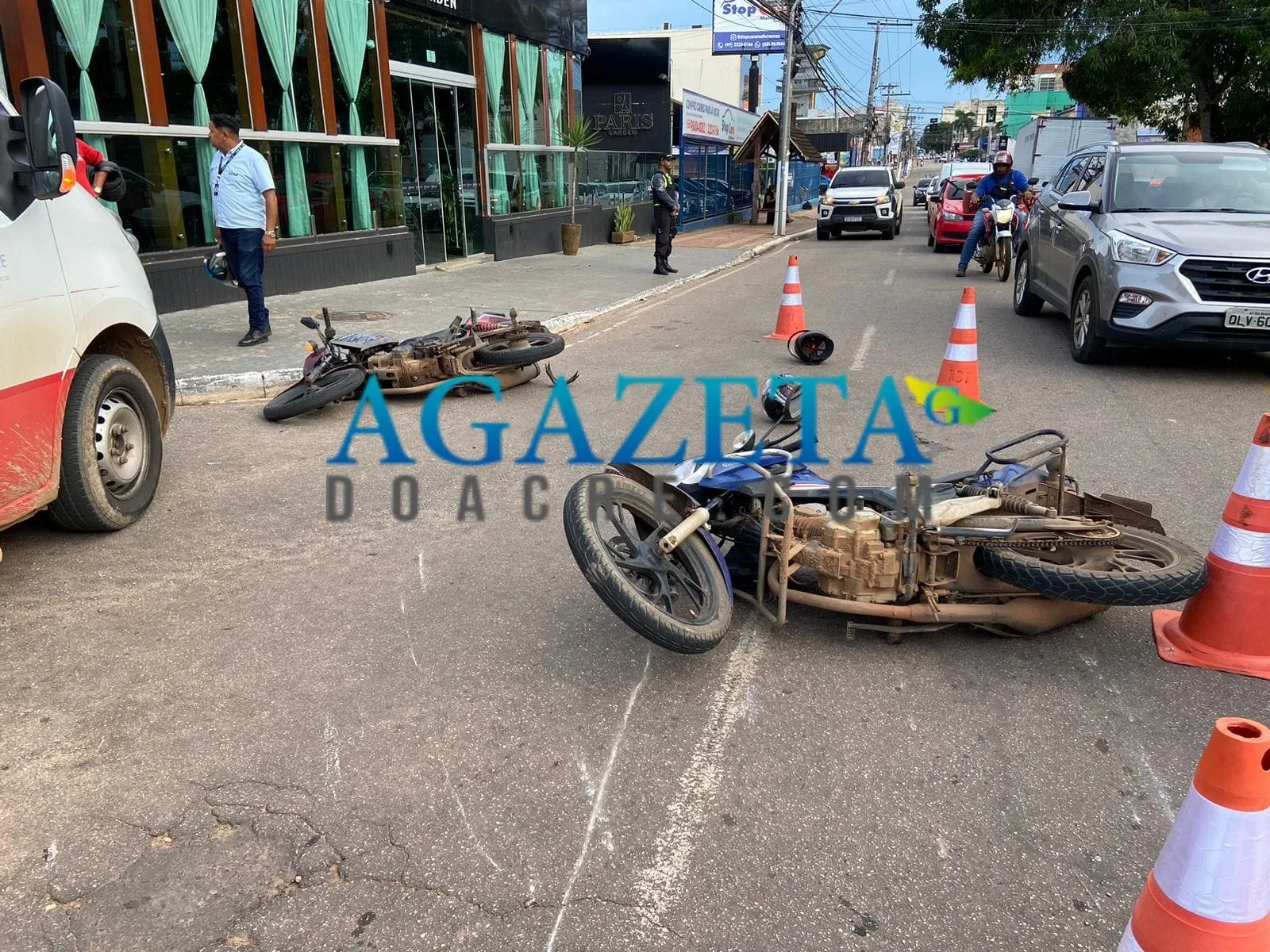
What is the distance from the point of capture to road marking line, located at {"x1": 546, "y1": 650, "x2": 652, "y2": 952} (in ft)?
7.52

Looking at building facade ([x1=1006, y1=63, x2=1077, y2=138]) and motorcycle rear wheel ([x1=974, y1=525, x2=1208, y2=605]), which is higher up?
building facade ([x1=1006, y1=63, x2=1077, y2=138])

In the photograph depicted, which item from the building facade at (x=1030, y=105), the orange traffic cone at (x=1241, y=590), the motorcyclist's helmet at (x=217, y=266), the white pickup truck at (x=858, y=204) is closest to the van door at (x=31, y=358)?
the motorcyclist's helmet at (x=217, y=266)

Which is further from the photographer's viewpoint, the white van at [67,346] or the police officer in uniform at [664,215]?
the police officer in uniform at [664,215]

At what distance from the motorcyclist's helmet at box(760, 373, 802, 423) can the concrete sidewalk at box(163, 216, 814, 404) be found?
4815mm

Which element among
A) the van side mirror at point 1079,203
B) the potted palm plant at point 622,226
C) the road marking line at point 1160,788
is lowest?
the road marking line at point 1160,788

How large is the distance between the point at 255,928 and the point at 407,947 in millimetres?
396

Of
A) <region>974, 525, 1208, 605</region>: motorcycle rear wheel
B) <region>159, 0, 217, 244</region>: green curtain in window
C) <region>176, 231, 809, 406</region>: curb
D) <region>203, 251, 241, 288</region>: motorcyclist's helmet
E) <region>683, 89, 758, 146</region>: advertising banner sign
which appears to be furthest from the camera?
<region>683, 89, 758, 146</region>: advertising banner sign

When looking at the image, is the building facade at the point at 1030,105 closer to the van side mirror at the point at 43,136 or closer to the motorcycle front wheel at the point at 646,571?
the motorcycle front wheel at the point at 646,571

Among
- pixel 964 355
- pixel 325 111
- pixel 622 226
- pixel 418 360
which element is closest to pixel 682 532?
pixel 418 360

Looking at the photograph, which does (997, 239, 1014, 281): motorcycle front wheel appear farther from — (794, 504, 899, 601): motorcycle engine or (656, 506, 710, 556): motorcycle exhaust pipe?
(656, 506, 710, 556): motorcycle exhaust pipe

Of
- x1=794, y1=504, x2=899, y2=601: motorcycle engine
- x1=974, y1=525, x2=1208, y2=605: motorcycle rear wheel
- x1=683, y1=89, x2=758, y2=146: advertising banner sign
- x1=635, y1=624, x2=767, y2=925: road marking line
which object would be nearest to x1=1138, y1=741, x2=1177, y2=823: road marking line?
x1=974, y1=525, x2=1208, y2=605: motorcycle rear wheel

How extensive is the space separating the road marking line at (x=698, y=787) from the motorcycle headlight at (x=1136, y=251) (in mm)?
5730

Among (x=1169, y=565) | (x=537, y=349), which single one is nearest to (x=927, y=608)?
(x=1169, y=565)

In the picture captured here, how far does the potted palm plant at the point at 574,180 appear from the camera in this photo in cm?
1950
